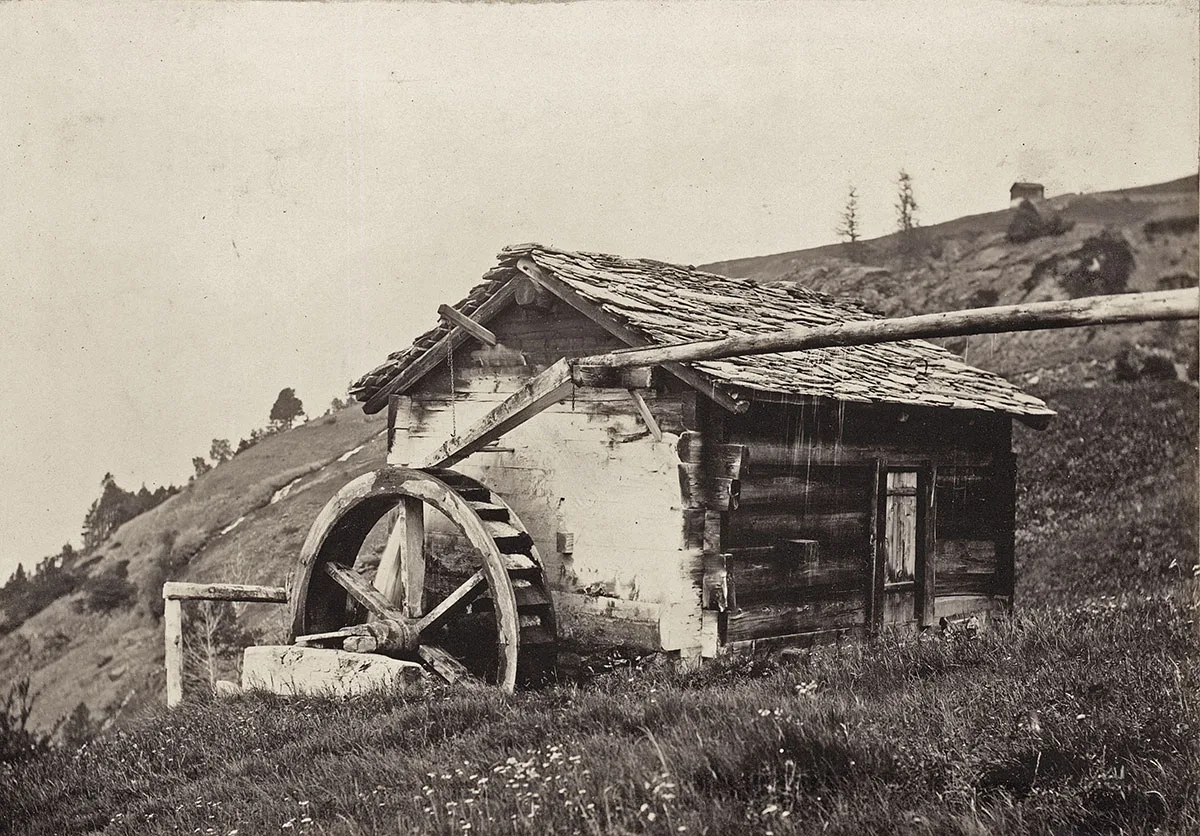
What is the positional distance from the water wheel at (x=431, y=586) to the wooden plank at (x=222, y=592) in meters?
0.38

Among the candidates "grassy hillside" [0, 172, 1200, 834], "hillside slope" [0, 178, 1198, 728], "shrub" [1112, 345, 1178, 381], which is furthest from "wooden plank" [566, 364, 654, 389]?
"shrub" [1112, 345, 1178, 381]

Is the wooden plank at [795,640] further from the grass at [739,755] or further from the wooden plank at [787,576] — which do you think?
the grass at [739,755]

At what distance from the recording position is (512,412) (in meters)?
8.16

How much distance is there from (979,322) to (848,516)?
15.1 feet

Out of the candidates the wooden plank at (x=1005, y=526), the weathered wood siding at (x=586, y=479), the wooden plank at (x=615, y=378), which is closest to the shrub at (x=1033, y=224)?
the wooden plank at (x=1005, y=526)

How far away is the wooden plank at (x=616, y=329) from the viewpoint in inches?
301

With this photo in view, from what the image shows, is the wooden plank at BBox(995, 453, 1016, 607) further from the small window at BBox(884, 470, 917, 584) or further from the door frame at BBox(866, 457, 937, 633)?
the small window at BBox(884, 470, 917, 584)

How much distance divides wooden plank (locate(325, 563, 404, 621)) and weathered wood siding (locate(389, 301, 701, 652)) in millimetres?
944

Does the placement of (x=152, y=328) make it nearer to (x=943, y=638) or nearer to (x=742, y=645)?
(x=742, y=645)

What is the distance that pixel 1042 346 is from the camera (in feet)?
80.8

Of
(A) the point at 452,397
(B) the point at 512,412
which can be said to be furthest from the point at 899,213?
(B) the point at 512,412

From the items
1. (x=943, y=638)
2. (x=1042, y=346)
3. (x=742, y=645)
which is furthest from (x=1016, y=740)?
(x=1042, y=346)

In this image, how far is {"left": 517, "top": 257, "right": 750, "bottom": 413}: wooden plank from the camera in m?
7.66

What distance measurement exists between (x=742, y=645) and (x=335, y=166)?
6.27m
